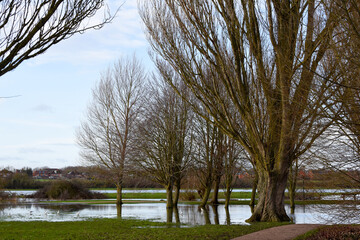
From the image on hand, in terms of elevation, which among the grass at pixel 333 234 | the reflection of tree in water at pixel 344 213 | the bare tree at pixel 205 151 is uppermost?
the bare tree at pixel 205 151

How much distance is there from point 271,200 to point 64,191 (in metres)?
27.2

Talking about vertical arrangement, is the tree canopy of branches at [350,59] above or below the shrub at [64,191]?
above

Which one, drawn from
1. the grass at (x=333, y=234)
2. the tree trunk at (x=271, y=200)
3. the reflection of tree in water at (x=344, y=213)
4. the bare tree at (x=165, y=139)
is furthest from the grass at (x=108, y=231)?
the bare tree at (x=165, y=139)

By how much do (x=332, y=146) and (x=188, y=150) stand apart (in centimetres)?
2199

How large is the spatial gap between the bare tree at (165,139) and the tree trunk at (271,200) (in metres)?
10.7

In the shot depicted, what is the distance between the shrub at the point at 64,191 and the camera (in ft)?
133

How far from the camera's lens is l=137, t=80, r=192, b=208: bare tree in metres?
29.4

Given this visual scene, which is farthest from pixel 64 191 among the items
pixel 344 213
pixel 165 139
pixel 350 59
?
pixel 350 59

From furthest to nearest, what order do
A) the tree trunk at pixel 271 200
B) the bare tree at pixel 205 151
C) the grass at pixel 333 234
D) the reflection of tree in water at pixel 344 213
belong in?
the bare tree at pixel 205 151 → the tree trunk at pixel 271 200 → the grass at pixel 333 234 → the reflection of tree in water at pixel 344 213

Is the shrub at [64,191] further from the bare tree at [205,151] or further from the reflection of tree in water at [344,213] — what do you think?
the reflection of tree in water at [344,213]

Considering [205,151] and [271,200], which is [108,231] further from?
[205,151]

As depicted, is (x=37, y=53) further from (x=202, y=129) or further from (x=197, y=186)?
(x=197, y=186)

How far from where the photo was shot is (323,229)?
43.2 feet

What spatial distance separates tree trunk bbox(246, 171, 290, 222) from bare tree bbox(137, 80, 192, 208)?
10.7 m
